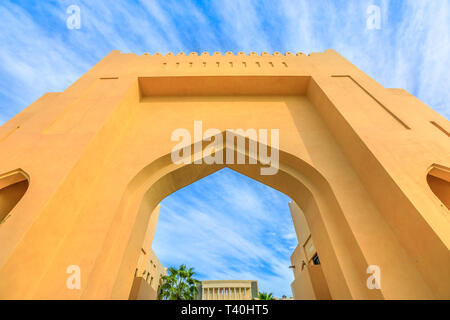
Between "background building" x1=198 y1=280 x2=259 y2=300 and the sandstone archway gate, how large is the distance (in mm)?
21939

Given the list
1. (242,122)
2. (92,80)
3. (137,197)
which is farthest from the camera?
(92,80)

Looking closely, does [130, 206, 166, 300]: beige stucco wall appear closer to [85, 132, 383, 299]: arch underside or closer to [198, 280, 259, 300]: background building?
[85, 132, 383, 299]: arch underside

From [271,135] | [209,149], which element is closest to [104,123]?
[209,149]

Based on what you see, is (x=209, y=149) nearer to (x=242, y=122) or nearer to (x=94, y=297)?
(x=242, y=122)

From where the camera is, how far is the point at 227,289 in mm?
23797

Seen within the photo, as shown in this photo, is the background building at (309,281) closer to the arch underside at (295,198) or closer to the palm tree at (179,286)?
the arch underside at (295,198)

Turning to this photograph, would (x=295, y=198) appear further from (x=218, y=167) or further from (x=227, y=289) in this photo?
(x=227, y=289)

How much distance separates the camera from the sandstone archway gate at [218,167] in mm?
3002

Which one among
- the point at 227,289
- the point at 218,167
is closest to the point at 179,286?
the point at 227,289

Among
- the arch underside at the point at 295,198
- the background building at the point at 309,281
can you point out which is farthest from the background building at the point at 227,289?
the arch underside at the point at 295,198

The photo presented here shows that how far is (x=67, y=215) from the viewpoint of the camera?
3.51 m

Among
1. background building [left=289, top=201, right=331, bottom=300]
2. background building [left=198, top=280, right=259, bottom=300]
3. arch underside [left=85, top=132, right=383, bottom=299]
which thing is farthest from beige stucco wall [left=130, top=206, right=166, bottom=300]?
background building [left=198, top=280, right=259, bottom=300]
